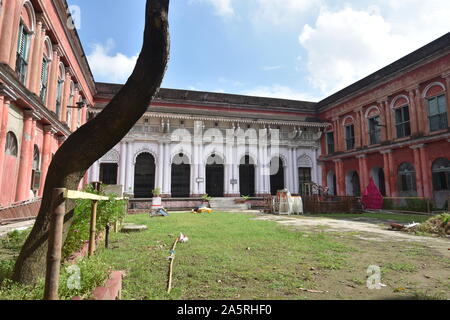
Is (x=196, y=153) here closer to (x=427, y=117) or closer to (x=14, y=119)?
(x=14, y=119)

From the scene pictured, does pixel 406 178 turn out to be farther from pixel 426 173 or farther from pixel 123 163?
pixel 123 163

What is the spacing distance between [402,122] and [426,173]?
Answer: 3758 millimetres

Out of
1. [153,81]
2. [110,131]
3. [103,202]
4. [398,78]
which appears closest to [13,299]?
[110,131]

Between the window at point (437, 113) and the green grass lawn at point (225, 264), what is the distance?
45.4ft

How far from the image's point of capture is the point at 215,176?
22.6 meters

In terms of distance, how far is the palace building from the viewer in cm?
1003

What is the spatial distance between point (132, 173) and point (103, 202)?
15837 millimetres

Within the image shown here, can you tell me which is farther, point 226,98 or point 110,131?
point 226,98

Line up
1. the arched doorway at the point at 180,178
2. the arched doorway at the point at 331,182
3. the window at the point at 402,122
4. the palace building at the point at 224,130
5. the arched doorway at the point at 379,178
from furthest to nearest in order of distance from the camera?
the arched doorway at the point at 331,182 < the arched doorway at the point at 180,178 < the arched doorway at the point at 379,178 < the window at the point at 402,122 < the palace building at the point at 224,130

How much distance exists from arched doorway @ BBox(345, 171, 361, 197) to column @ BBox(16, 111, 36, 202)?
843 inches

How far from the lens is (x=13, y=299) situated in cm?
203

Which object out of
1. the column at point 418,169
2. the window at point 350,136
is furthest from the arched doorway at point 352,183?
the column at point 418,169

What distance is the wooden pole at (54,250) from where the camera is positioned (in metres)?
1.82

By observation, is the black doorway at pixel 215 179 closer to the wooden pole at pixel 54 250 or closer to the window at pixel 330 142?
the window at pixel 330 142
